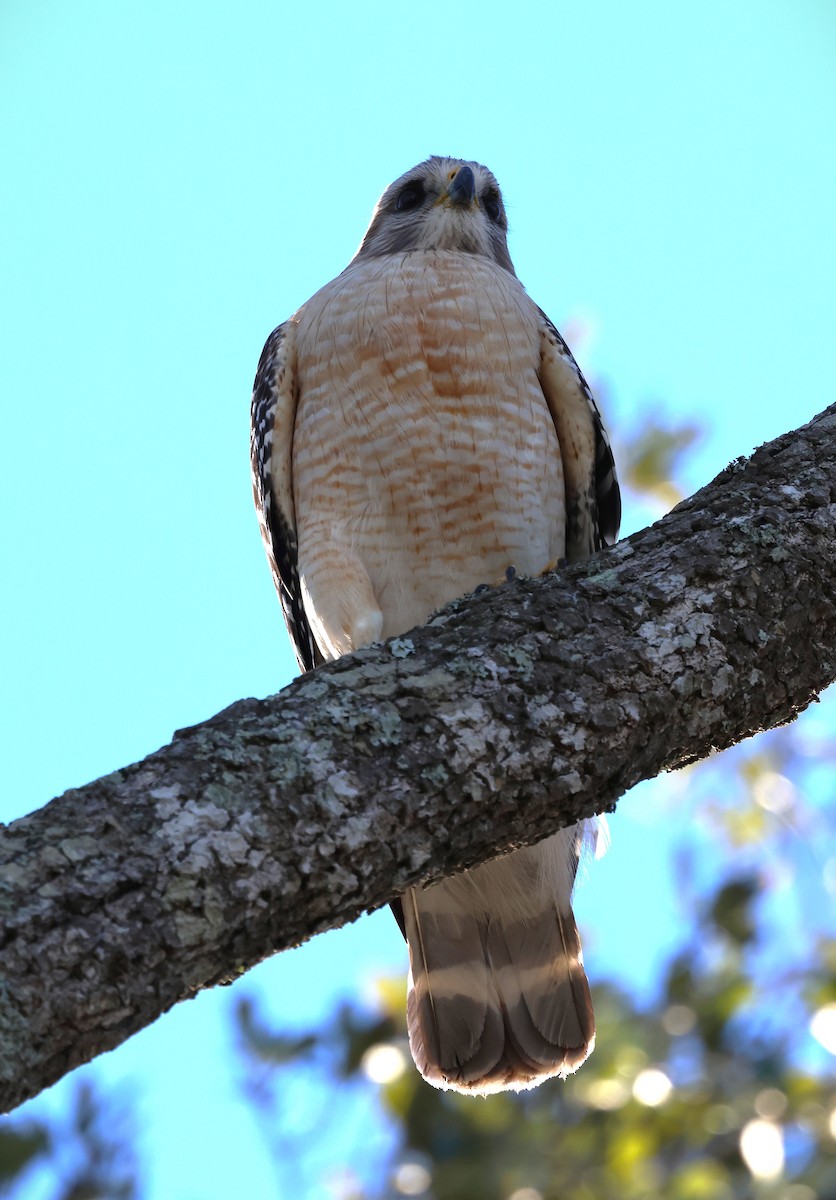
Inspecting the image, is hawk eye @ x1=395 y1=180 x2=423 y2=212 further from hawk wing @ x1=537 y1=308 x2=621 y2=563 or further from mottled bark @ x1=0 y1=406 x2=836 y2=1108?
mottled bark @ x1=0 y1=406 x2=836 y2=1108

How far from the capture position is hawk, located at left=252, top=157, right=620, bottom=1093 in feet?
14.5

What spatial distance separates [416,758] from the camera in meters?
2.44

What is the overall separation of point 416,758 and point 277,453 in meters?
2.58

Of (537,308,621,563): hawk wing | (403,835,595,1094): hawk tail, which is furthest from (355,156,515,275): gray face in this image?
(403,835,595,1094): hawk tail

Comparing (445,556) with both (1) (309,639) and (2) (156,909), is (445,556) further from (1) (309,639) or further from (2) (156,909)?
(2) (156,909)

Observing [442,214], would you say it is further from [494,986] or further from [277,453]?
[494,986]

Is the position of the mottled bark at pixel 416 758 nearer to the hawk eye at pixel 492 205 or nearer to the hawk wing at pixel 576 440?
the hawk wing at pixel 576 440

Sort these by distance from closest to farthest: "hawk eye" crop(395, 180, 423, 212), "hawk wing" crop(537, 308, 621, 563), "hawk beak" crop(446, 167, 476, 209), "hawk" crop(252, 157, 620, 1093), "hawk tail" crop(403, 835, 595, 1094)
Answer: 1. "hawk tail" crop(403, 835, 595, 1094)
2. "hawk" crop(252, 157, 620, 1093)
3. "hawk wing" crop(537, 308, 621, 563)
4. "hawk beak" crop(446, 167, 476, 209)
5. "hawk eye" crop(395, 180, 423, 212)

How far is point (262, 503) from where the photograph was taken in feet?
16.4

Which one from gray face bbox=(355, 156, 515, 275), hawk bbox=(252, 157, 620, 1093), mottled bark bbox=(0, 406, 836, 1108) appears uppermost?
gray face bbox=(355, 156, 515, 275)

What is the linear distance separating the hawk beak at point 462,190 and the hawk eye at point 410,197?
21cm

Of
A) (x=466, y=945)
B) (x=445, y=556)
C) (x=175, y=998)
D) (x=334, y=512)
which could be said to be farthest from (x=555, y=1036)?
(x=175, y=998)

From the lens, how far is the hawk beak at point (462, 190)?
5961 millimetres

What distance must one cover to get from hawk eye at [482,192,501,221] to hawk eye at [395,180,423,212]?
0.32 m
